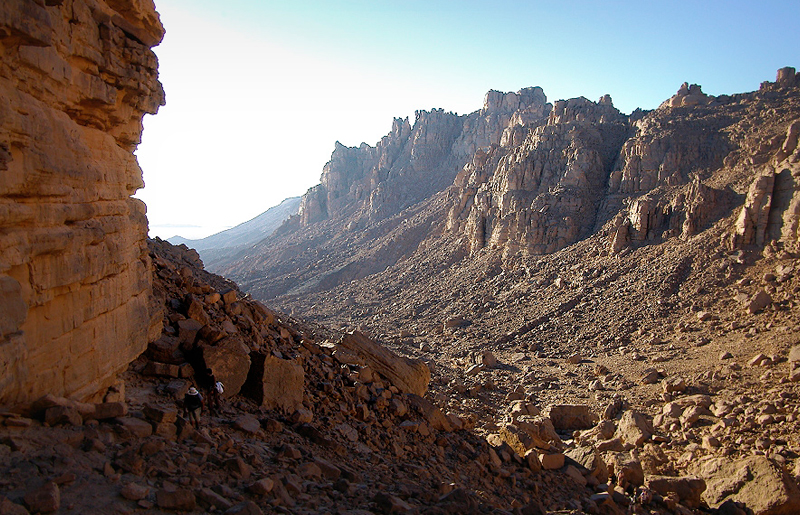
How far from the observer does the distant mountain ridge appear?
9281 centimetres

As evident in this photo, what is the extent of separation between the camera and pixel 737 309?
20.0 meters

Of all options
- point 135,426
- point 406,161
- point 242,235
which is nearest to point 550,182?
point 135,426

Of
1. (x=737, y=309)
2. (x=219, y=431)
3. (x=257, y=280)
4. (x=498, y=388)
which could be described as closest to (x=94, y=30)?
(x=219, y=431)

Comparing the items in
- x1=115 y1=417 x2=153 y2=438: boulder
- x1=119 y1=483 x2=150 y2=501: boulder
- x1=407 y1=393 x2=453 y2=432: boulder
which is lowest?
x1=407 y1=393 x2=453 y2=432: boulder

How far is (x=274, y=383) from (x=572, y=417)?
9.29 m

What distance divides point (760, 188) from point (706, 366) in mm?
10854

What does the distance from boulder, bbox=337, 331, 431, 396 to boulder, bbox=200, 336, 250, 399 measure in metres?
3.54

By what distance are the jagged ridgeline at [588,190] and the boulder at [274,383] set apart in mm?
21931

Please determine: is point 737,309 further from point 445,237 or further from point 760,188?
point 445,237

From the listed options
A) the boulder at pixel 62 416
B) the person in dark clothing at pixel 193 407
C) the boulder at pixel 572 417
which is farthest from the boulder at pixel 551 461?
the boulder at pixel 62 416

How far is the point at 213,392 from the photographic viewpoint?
285 inches

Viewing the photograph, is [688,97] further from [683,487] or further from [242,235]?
[242,235]

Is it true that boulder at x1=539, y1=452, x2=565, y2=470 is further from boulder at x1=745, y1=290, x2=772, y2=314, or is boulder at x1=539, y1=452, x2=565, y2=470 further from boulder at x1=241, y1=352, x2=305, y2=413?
boulder at x1=745, y1=290, x2=772, y2=314

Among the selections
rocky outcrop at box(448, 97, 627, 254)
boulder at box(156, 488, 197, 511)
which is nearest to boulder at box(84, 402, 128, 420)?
boulder at box(156, 488, 197, 511)
